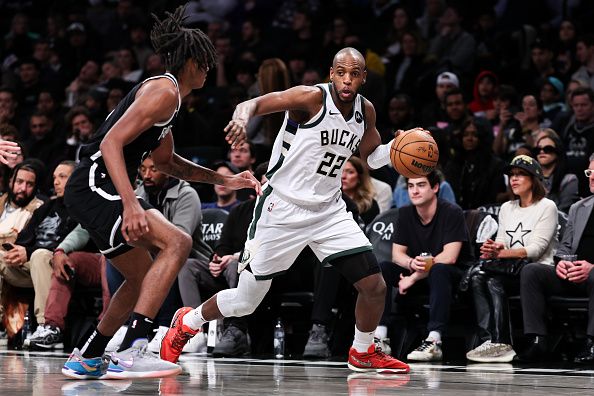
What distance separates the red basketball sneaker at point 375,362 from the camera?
6.30m

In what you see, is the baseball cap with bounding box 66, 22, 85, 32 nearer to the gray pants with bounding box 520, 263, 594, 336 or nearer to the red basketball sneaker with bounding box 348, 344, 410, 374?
the gray pants with bounding box 520, 263, 594, 336

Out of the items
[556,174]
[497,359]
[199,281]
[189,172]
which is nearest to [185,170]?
[189,172]

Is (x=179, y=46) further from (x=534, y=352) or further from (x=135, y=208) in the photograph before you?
(x=534, y=352)

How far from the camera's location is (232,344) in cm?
781

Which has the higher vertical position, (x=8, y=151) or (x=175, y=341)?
(x=8, y=151)

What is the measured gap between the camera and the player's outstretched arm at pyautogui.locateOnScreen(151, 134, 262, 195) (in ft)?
18.9

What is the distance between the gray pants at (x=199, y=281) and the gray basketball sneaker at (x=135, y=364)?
8.59ft

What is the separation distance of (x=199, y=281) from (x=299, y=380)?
2.92 m

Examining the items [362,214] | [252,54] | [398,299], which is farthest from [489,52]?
[398,299]

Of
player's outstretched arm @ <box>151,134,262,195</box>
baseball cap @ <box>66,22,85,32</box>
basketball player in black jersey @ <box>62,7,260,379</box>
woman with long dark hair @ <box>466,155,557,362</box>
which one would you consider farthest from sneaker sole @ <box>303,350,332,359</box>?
baseball cap @ <box>66,22,85,32</box>

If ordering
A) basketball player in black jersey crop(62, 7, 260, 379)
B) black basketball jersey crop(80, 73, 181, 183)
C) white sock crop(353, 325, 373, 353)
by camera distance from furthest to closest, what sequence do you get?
white sock crop(353, 325, 373, 353)
black basketball jersey crop(80, 73, 181, 183)
basketball player in black jersey crop(62, 7, 260, 379)

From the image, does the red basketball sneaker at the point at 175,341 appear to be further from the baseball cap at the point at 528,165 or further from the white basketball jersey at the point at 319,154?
the baseball cap at the point at 528,165

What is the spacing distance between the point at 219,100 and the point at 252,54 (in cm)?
101

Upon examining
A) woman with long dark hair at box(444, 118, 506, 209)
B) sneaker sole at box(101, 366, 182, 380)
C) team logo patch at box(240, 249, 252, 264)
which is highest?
woman with long dark hair at box(444, 118, 506, 209)
